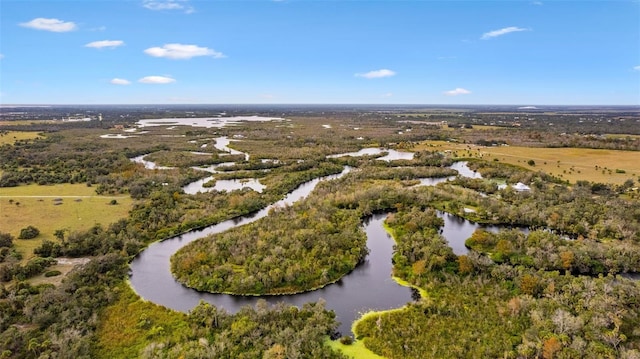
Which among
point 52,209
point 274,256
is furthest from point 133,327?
point 52,209

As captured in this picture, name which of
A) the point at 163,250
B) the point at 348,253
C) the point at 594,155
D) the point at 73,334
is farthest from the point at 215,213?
the point at 594,155

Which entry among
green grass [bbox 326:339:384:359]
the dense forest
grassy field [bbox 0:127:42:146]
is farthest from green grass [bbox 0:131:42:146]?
green grass [bbox 326:339:384:359]

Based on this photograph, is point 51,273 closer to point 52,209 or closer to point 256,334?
point 256,334

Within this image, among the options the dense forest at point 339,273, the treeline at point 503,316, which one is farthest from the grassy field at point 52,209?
the treeline at point 503,316

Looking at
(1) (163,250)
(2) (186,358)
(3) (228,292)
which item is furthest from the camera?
(1) (163,250)

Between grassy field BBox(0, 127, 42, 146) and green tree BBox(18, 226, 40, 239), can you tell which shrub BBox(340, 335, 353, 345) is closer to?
green tree BBox(18, 226, 40, 239)

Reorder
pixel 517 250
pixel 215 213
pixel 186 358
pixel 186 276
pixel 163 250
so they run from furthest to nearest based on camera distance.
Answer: pixel 215 213, pixel 163 250, pixel 517 250, pixel 186 276, pixel 186 358

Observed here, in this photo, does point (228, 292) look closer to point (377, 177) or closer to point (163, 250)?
point (163, 250)
